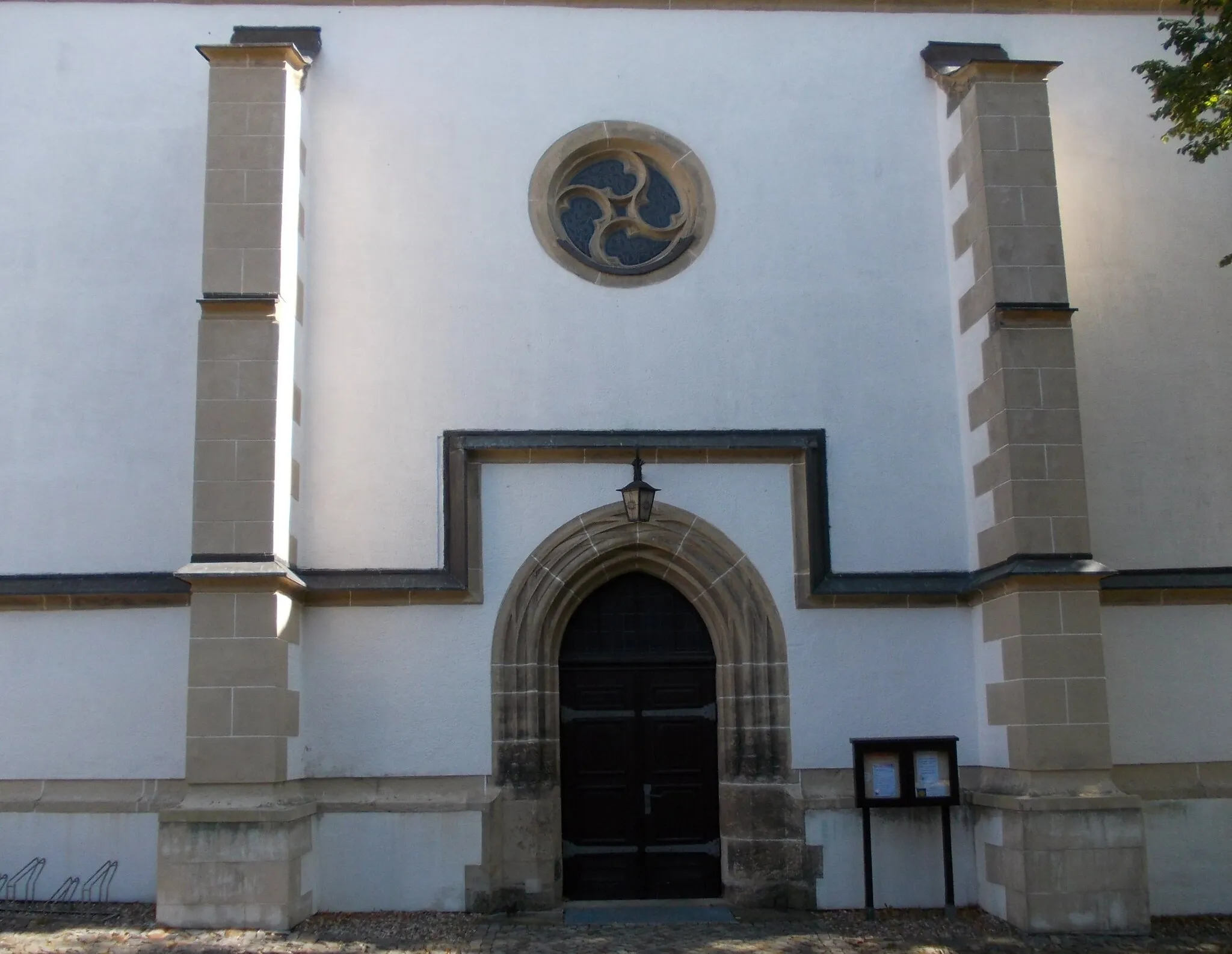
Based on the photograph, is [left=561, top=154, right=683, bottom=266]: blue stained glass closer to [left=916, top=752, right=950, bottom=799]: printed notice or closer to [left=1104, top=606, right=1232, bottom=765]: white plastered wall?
[left=916, top=752, right=950, bottom=799]: printed notice

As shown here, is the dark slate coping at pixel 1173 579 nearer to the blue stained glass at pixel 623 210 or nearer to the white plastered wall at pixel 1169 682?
the white plastered wall at pixel 1169 682

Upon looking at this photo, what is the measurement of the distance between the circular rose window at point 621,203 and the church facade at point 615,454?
0.04 m

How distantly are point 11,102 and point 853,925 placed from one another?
9334 millimetres

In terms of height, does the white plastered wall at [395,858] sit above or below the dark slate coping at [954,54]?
below

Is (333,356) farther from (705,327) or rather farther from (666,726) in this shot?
(666,726)

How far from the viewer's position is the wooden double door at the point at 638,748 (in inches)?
405

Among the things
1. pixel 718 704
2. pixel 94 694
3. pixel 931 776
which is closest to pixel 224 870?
pixel 94 694

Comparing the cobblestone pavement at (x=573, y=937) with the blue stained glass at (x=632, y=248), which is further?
the blue stained glass at (x=632, y=248)

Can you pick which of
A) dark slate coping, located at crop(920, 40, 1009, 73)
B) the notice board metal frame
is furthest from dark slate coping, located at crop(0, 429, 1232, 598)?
dark slate coping, located at crop(920, 40, 1009, 73)

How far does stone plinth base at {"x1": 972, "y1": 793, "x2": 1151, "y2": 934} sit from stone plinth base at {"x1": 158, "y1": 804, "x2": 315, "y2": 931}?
16.6 ft

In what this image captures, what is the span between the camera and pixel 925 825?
10039 mm

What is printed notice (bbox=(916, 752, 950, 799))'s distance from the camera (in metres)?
9.66

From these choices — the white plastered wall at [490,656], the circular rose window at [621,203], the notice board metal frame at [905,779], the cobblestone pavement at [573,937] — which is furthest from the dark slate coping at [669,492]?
the cobblestone pavement at [573,937]

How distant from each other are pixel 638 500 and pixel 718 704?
175cm
